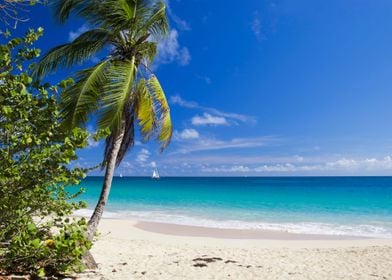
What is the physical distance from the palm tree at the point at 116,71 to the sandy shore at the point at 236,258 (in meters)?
1.97

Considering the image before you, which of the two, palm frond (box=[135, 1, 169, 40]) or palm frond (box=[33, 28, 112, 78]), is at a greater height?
palm frond (box=[135, 1, 169, 40])

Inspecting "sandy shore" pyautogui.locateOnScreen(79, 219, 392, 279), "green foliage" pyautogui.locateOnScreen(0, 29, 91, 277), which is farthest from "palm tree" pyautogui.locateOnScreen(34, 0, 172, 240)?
"green foliage" pyautogui.locateOnScreen(0, 29, 91, 277)

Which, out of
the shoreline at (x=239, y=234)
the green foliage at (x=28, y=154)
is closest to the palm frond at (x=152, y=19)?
the green foliage at (x=28, y=154)

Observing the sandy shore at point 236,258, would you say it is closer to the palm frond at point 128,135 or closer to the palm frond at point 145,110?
the palm frond at point 128,135

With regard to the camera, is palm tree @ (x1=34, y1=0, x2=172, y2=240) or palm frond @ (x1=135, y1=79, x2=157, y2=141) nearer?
palm tree @ (x1=34, y1=0, x2=172, y2=240)

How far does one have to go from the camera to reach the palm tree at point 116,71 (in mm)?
7477

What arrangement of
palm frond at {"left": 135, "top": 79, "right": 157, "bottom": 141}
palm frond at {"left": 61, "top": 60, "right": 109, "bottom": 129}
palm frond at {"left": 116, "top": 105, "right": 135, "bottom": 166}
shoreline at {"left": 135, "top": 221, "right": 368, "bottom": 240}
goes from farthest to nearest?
shoreline at {"left": 135, "top": 221, "right": 368, "bottom": 240} → palm frond at {"left": 116, "top": 105, "right": 135, "bottom": 166} → palm frond at {"left": 135, "top": 79, "right": 157, "bottom": 141} → palm frond at {"left": 61, "top": 60, "right": 109, "bottom": 129}

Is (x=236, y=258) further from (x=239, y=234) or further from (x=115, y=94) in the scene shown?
(x=239, y=234)

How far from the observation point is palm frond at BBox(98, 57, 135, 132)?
734 centimetres

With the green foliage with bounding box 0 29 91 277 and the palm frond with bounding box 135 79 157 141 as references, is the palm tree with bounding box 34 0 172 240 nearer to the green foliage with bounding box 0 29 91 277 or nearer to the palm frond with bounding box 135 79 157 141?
the palm frond with bounding box 135 79 157 141

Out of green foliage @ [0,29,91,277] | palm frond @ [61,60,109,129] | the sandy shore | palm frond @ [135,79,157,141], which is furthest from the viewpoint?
palm frond @ [135,79,157,141]

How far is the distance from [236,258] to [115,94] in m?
5.69

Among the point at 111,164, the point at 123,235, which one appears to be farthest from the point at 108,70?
the point at 123,235

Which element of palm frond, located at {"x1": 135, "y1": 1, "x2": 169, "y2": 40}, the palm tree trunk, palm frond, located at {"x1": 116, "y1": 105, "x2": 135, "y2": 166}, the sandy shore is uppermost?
palm frond, located at {"x1": 135, "y1": 1, "x2": 169, "y2": 40}
